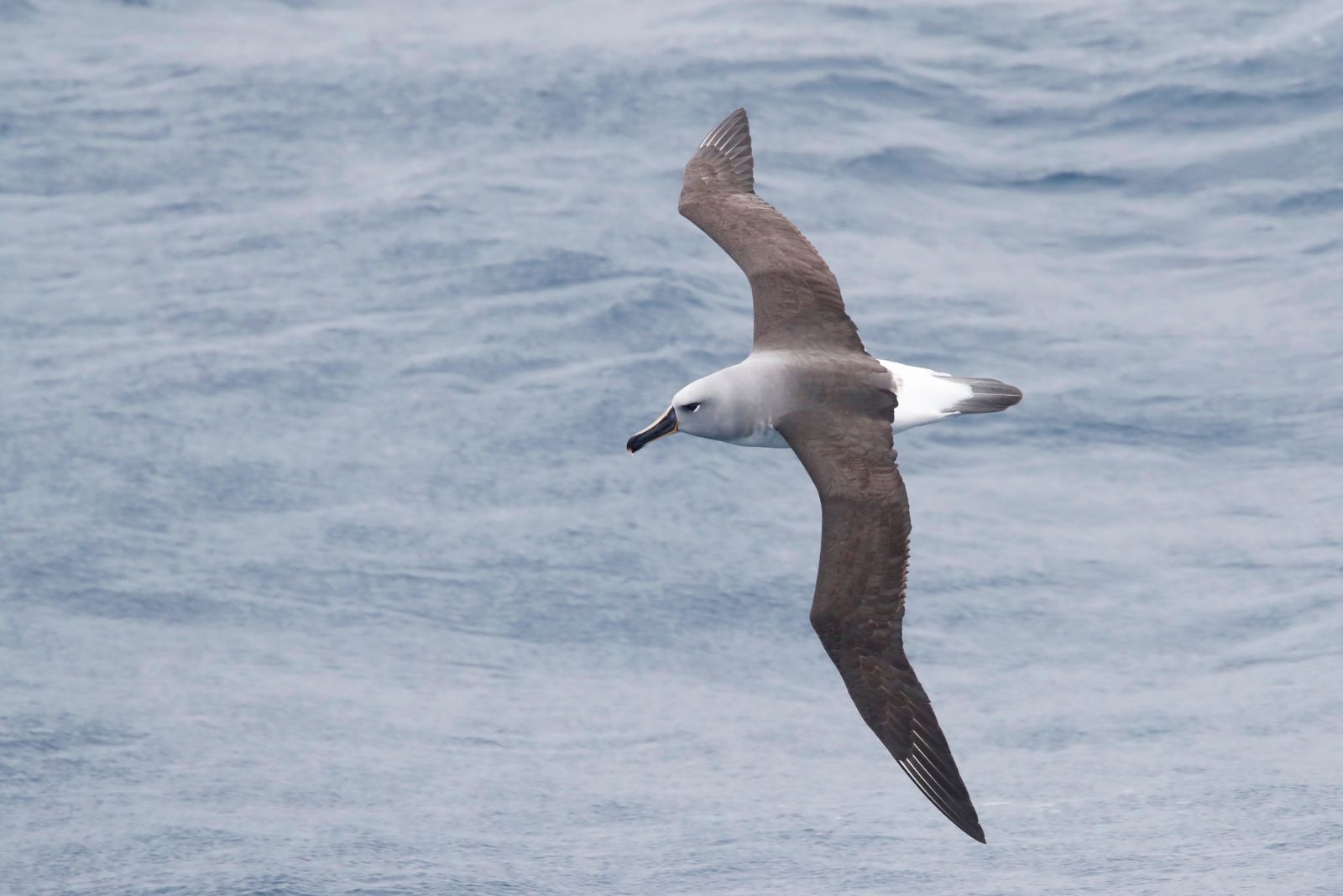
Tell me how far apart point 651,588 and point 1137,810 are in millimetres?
4890

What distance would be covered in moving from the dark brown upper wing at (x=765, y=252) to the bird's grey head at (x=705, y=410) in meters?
1.00

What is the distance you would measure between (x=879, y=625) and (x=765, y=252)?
11.2 feet

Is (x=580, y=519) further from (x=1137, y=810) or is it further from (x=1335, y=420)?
(x=1335, y=420)

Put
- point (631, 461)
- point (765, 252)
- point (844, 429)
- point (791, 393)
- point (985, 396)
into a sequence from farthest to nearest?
point (631, 461) → point (765, 252) → point (985, 396) → point (791, 393) → point (844, 429)

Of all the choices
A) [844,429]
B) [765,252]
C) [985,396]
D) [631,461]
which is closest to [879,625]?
[844,429]

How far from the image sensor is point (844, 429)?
14.2m

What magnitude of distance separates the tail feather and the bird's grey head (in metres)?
1.57

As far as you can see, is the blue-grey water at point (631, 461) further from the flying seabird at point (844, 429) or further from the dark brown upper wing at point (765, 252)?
the dark brown upper wing at point (765, 252)

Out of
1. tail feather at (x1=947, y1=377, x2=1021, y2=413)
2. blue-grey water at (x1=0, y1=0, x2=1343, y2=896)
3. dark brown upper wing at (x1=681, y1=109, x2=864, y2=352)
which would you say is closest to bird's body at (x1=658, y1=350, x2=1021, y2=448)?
tail feather at (x1=947, y1=377, x2=1021, y2=413)

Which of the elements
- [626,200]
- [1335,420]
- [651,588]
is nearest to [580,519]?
[651,588]

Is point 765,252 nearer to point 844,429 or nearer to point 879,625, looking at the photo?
point 844,429

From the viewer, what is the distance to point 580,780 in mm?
17734

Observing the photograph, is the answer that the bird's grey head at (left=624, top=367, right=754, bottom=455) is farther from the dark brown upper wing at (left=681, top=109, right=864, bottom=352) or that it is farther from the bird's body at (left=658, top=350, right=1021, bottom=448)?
the dark brown upper wing at (left=681, top=109, right=864, bottom=352)

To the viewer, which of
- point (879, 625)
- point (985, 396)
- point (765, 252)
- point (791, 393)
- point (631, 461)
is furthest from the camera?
point (631, 461)
